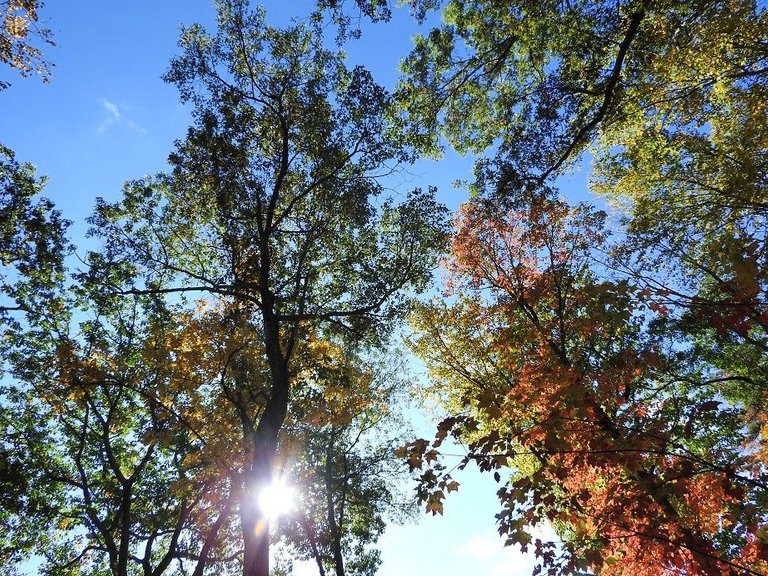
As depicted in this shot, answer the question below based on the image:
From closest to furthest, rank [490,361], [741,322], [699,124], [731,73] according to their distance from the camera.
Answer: [741,322], [731,73], [699,124], [490,361]

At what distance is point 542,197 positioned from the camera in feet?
41.9

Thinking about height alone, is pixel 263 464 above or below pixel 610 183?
below

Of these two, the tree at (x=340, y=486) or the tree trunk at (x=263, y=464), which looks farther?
the tree at (x=340, y=486)

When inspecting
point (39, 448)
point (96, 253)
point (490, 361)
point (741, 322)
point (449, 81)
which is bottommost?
point (741, 322)

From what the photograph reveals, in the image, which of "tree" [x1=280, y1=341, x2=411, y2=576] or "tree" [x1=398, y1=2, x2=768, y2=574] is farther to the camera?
"tree" [x1=280, y1=341, x2=411, y2=576]

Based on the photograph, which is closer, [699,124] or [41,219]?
[699,124]

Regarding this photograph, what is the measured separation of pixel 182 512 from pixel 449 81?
19.4 metres

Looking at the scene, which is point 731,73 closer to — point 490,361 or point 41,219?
point 490,361

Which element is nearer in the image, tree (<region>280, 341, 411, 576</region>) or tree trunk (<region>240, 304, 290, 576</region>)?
tree trunk (<region>240, 304, 290, 576</region>)

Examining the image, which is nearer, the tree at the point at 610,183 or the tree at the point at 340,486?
the tree at the point at 610,183

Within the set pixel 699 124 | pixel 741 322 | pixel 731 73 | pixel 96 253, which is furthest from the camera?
pixel 96 253

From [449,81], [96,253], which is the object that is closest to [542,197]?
[449,81]

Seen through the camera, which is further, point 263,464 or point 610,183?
point 610,183

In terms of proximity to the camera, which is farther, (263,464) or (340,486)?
(340,486)
